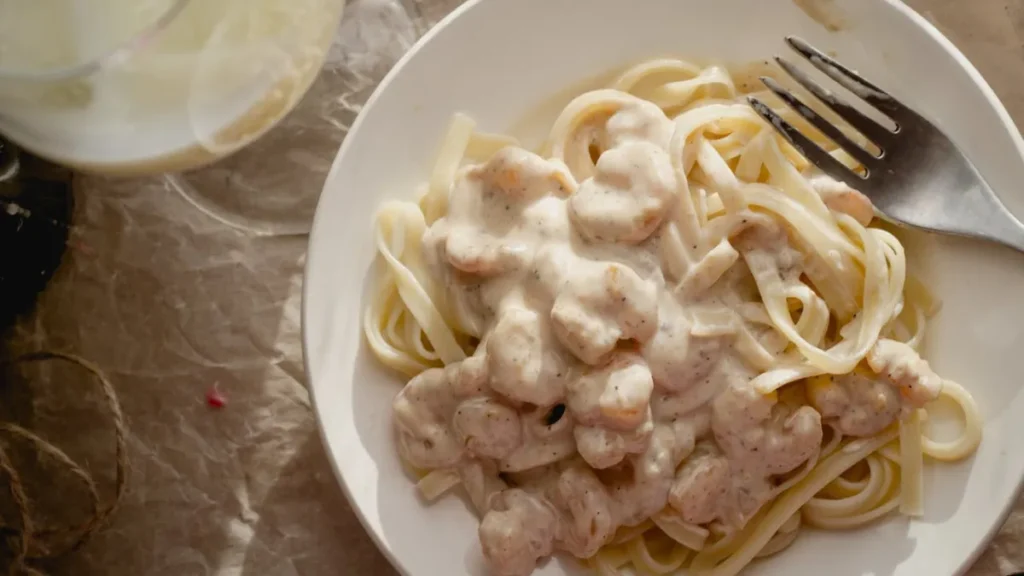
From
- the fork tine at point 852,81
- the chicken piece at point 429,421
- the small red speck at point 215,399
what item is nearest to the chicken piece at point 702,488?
the chicken piece at point 429,421

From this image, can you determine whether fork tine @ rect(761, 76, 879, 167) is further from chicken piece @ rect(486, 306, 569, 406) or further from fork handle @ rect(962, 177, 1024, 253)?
chicken piece @ rect(486, 306, 569, 406)

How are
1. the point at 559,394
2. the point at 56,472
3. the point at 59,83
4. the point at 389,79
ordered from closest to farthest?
the point at 59,83, the point at 559,394, the point at 389,79, the point at 56,472

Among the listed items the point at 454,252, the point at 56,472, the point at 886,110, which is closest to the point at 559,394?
the point at 454,252

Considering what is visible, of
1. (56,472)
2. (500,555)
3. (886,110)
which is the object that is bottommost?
→ (56,472)

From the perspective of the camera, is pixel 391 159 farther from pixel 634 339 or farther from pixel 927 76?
pixel 927 76

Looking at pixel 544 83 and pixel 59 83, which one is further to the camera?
pixel 544 83

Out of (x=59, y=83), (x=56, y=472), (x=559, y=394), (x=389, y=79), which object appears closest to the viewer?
(x=59, y=83)

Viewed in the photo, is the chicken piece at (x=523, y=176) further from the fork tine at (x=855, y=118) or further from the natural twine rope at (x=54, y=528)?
the natural twine rope at (x=54, y=528)
